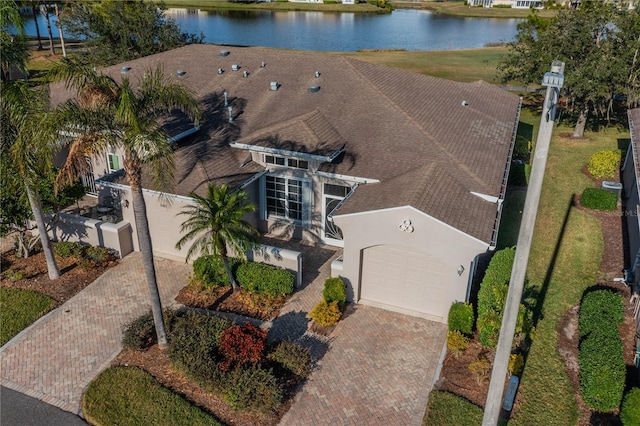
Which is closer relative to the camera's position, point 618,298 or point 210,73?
point 618,298

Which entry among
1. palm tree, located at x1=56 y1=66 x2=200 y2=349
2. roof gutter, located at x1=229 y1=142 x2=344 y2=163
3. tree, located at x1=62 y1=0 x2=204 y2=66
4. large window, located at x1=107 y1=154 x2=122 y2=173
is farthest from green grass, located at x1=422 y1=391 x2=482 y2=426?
tree, located at x1=62 y1=0 x2=204 y2=66

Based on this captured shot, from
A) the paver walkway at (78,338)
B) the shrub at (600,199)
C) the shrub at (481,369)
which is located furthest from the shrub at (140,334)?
the shrub at (600,199)

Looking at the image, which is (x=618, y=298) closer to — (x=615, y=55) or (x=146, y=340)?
(x=146, y=340)

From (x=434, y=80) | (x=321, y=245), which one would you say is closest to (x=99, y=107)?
(x=321, y=245)

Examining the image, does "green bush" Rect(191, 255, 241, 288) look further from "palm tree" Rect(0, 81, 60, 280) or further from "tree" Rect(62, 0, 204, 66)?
"tree" Rect(62, 0, 204, 66)

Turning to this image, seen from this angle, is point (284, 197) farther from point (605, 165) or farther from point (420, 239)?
point (605, 165)

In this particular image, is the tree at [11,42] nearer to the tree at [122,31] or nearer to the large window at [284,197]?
the large window at [284,197]
